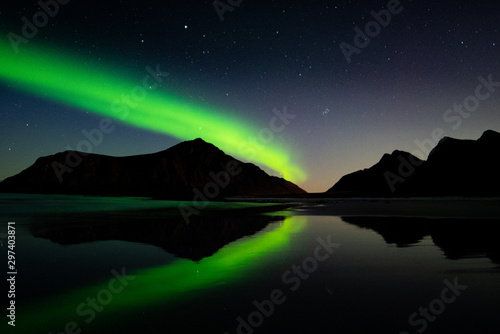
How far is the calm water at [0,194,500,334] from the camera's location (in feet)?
21.0

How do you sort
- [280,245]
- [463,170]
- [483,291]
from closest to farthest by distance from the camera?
[483,291], [280,245], [463,170]

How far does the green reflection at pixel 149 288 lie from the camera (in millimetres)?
6809

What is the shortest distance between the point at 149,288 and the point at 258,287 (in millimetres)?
2619

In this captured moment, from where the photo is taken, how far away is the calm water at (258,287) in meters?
6.41

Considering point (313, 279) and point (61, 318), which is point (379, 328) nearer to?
point (313, 279)

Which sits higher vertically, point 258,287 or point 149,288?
point 149,288

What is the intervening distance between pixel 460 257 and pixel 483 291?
4498 millimetres

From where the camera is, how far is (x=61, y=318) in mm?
6730

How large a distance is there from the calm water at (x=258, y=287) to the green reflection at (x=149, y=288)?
0.03 m

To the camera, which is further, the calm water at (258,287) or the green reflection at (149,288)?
the green reflection at (149,288)

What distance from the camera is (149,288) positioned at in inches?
348

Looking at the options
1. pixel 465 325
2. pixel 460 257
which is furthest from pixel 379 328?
pixel 460 257

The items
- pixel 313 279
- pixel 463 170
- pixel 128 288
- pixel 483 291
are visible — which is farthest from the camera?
pixel 463 170

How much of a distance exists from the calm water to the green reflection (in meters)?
0.03
